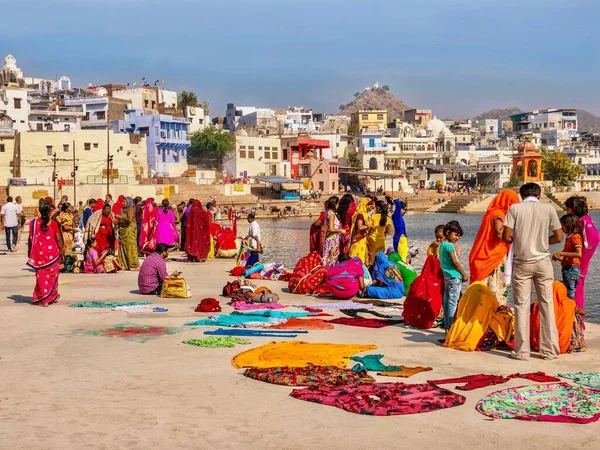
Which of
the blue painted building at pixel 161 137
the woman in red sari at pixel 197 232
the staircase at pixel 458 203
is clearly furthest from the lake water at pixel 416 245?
the staircase at pixel 458 203

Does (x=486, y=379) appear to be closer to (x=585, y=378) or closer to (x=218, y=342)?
(x=585, y=378)

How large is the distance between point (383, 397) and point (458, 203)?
66703mm

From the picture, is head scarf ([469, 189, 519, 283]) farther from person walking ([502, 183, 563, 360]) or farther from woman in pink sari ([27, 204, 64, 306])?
woman in pink sari ([27, 204, 64, 306])

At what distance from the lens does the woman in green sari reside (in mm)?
15688

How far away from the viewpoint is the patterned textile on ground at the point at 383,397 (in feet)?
18.4

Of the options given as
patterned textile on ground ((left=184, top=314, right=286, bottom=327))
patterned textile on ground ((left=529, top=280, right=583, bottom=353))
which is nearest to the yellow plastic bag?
patterned textile on ground ((left=184, top=314, right=286, bottom=327))

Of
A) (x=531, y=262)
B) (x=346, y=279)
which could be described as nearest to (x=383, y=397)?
(x=531, y=262)

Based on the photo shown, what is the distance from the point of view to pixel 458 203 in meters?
71.2

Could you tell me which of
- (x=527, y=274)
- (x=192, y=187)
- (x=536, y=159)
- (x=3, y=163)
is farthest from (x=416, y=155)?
(x=527, y=274)

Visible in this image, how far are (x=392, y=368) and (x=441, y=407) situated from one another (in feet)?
4.02

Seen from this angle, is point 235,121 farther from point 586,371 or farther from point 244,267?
point 586,371

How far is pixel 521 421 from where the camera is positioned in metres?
5.41

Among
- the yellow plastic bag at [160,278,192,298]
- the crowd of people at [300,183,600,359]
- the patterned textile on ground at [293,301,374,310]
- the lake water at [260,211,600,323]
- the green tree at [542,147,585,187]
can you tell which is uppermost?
the green tree at [542,147,585,187]

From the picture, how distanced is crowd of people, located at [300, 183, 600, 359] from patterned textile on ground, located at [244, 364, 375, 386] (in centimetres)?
170
